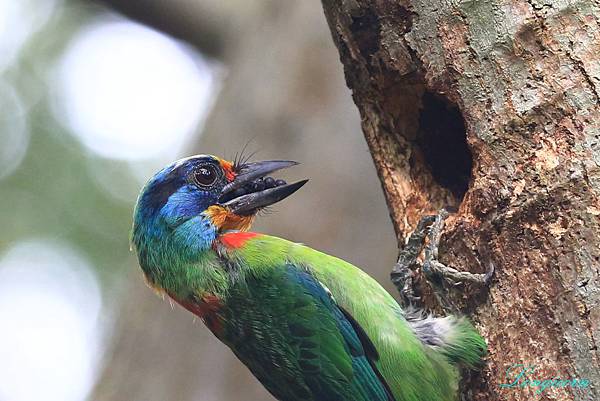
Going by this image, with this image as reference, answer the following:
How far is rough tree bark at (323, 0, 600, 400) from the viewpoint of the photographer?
2746 millimetres

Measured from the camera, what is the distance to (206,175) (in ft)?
13.8

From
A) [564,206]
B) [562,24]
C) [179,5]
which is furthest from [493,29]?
[179,5]

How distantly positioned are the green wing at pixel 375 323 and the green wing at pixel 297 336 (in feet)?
0.06

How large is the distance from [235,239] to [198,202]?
0.99ft

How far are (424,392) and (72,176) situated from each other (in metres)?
8.17

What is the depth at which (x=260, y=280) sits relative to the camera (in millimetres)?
3783

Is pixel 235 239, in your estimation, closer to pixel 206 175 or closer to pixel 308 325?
pixel 206 175

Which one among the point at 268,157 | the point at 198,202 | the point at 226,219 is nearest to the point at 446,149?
the point at 226,219

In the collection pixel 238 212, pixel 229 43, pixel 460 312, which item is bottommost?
pixel 460 312

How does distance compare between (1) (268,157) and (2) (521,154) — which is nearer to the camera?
(2) (521,154)

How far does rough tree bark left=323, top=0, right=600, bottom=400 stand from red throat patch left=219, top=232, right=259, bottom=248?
974 mm

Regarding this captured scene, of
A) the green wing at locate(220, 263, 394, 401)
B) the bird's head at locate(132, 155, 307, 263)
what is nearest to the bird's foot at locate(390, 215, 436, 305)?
the green wing at locate(220, 263, 394, 401)

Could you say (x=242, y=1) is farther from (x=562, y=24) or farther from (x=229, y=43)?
(x=562, y=24)

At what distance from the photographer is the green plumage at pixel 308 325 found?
3.63 m
